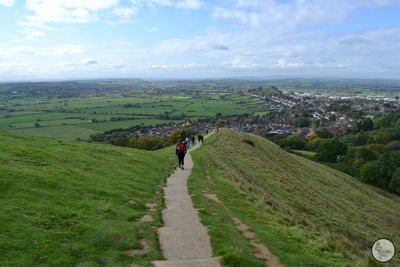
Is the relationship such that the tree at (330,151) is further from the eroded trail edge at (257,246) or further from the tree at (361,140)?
the eroded trail edge at (257,246)

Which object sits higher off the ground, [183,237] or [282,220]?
[183,237]

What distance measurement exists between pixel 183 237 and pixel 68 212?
179 inches

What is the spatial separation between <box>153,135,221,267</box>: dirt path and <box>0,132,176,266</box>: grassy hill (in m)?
0.50

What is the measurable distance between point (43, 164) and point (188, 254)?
11.3 metres

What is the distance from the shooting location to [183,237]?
9.36m

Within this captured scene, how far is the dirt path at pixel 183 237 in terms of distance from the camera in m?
7.60

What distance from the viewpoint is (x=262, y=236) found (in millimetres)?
10062

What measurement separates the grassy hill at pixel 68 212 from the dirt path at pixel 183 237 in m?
0.50

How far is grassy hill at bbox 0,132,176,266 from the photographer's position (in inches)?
280

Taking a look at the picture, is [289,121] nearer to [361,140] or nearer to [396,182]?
[361,140]

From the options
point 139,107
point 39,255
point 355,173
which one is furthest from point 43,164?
point 139,107

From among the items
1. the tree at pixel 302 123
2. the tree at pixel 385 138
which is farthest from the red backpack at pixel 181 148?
the tree at pixel 302 123

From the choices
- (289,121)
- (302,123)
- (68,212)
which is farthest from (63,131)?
(302,123)

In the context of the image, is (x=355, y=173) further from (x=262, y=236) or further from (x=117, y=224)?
(x=117, y=224)
